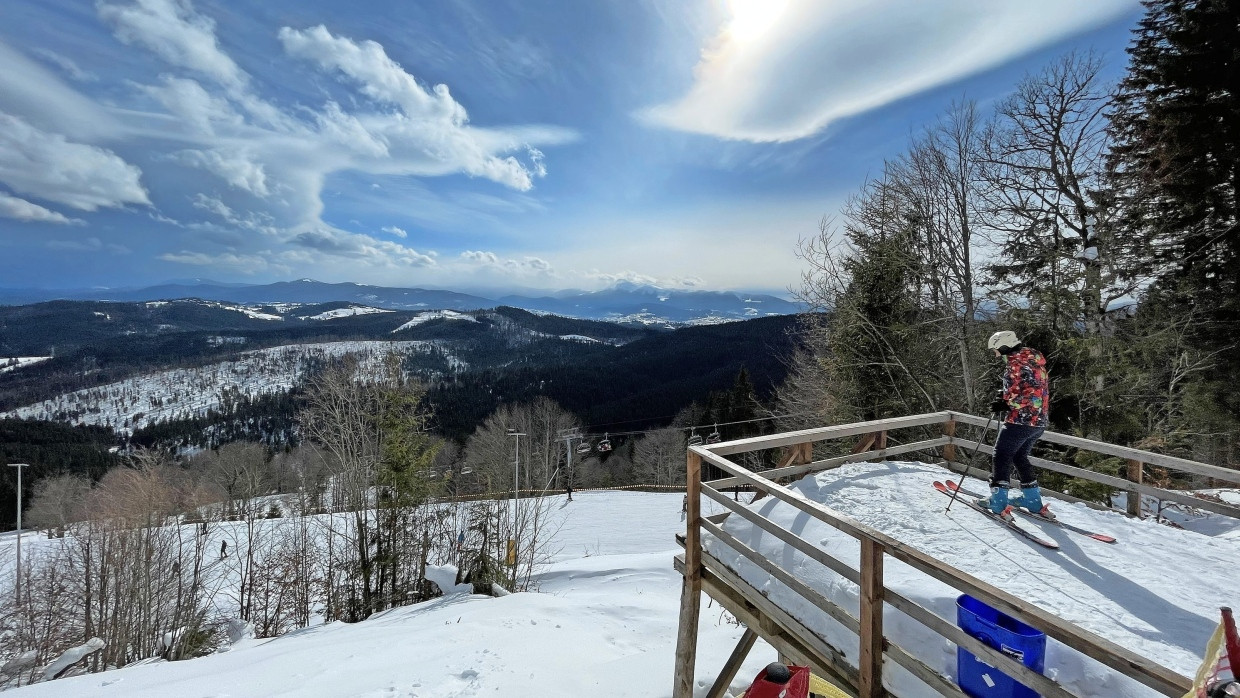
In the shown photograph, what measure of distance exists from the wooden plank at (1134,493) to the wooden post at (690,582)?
14.2 ft

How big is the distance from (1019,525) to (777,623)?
8.46 ft

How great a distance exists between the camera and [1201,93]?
37.1 feet

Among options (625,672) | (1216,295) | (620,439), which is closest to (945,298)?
(1216,295)

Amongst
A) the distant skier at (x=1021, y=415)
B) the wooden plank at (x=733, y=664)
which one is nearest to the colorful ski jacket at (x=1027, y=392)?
the distant skier at (x=1021, y=415)

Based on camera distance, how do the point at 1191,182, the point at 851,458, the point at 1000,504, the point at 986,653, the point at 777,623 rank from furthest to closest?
1. the point at 1191,182
2. the point at 851,458
3. the point at 1000,504
4. the point at 777,623
5. the point at 986,653

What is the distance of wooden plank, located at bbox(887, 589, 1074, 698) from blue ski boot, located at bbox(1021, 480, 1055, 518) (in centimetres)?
312

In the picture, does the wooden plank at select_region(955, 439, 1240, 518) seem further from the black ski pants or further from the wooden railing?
the black ski pants

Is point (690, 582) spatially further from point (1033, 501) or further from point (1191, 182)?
point (1191, 182)

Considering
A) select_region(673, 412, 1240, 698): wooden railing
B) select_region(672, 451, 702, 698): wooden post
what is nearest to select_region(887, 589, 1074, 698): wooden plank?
select_region(673, 412, 1240, 698): wooden railing

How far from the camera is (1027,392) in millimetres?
4848

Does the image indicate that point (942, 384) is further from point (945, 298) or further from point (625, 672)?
point (625, 672)

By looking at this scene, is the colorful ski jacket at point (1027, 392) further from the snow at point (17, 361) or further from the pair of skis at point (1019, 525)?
the snow at point (17, 361)

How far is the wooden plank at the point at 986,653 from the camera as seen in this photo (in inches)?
84.5

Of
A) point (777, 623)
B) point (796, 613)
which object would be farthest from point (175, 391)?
point (796, 613)
